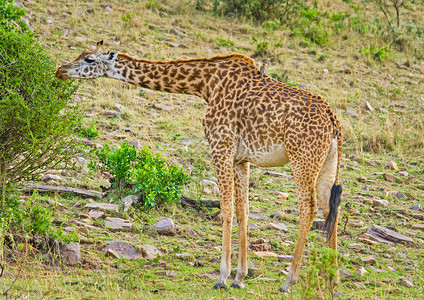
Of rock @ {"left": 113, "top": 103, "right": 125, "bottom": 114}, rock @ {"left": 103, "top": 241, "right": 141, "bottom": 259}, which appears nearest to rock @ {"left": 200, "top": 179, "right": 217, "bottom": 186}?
rock @ {"left": 103, "top": 241, "right": 141, "bottom": 259}

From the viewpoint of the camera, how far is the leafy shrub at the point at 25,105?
7281 millimetres

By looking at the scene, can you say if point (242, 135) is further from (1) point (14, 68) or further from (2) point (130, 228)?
(1) point (14, 68)

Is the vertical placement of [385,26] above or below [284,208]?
above

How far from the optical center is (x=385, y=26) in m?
20.9

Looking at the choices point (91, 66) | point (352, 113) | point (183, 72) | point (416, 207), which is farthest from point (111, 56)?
point (352, 113)

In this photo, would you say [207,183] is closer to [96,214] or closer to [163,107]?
[96,214]

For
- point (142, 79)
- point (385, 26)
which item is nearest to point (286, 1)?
point (385, 26)

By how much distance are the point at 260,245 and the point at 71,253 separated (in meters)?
2.91

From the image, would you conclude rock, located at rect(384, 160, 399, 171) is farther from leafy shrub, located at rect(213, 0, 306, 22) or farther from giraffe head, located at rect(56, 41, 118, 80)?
leafy shrub, located at rect(213, 0, 306, 22)

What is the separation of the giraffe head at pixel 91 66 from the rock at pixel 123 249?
2.47 meters

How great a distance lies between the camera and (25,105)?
7246mm

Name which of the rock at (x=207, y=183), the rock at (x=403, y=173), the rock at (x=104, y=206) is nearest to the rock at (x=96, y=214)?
the rock at (x=104, y=206)

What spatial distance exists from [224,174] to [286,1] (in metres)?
14.3

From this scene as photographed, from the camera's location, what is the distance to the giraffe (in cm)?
691
